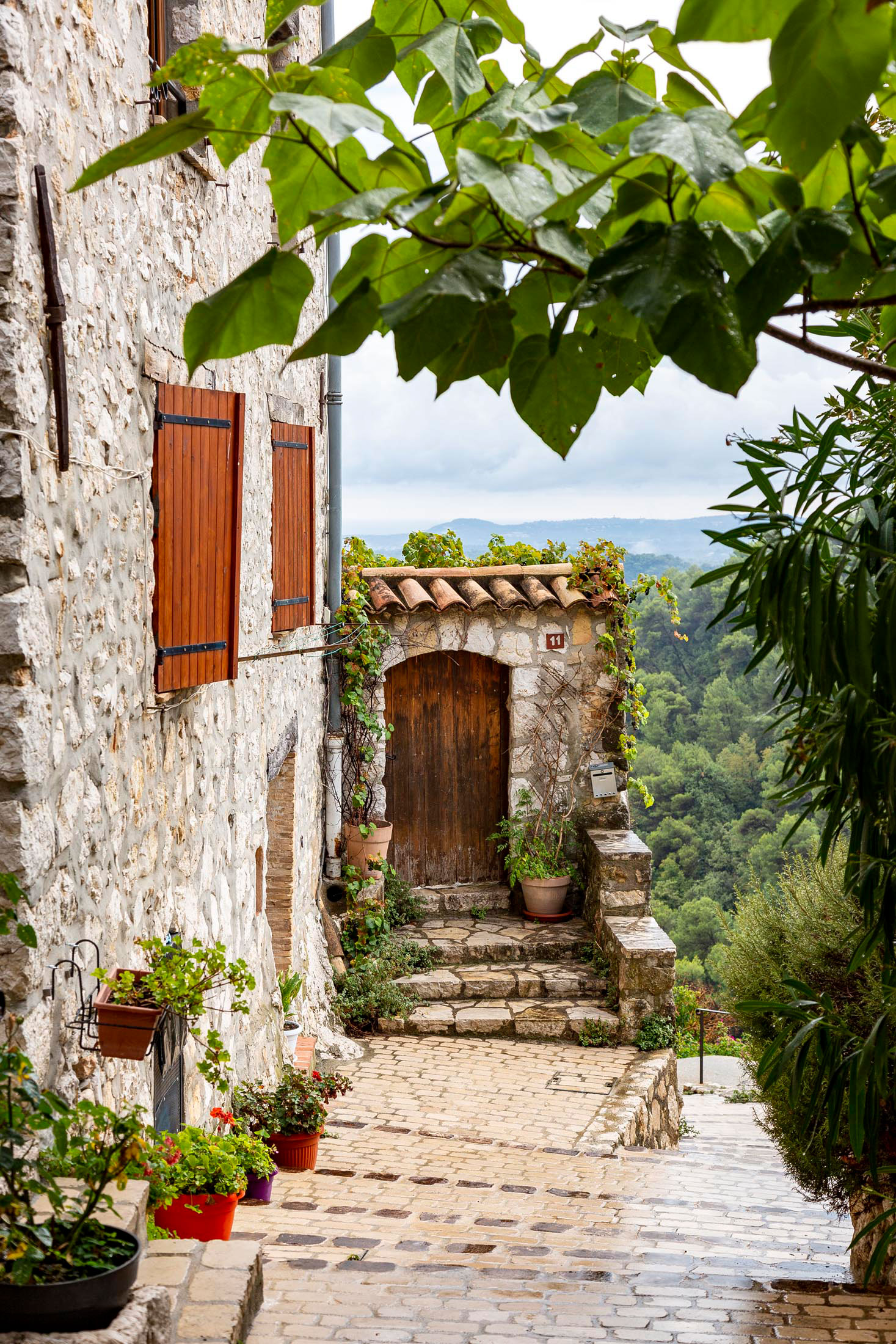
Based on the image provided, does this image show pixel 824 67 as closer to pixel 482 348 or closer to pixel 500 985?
pixel 482 348

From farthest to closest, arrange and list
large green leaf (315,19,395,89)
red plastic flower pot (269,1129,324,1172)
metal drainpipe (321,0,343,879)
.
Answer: metal drainpipe (321,0,343,879) < red plastic flower pot (269,1129,324,1172) < large green leaf (315,19,395,89)

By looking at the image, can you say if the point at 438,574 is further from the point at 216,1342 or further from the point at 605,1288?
the point at 216,1342

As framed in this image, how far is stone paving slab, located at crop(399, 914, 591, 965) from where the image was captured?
801 cm

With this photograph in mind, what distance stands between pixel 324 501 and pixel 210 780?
4.63 metres

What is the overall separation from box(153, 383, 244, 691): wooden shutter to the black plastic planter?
1635 mm

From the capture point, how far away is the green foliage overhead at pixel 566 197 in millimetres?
694

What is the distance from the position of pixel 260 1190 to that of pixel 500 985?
3.27 meters

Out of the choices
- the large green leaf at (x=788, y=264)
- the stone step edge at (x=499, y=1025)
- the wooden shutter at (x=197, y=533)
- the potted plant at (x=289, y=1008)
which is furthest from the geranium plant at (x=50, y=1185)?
the stone step edge at (x=499, y=1025)

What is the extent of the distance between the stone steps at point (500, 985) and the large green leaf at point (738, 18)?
7319 millimetres

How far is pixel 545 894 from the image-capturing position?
8.47 m

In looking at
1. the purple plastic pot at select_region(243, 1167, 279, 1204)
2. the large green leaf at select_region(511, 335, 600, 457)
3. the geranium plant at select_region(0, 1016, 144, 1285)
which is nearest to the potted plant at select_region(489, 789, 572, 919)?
the purple plastic pot at select_region(243, 1167, 279, 1204)

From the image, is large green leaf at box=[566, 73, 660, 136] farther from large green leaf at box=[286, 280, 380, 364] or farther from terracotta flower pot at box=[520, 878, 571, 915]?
terracotta flower pot at box=[520, 878, 571, 915]

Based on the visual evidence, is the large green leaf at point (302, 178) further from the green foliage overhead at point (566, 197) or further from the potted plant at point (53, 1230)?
the potted plant at point (53, 1230)

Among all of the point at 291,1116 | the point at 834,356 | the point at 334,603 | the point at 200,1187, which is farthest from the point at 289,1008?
the point at 834,356
